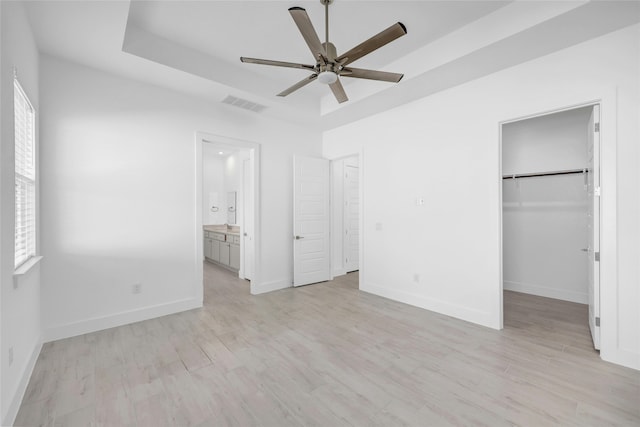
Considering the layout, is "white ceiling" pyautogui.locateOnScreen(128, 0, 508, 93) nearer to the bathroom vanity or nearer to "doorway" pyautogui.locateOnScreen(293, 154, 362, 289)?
"doorway" pyautogui.locateOnScreen(293, 154, 362, 289)

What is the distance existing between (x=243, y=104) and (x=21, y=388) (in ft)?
12.2

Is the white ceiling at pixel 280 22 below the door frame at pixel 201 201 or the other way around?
Answer: the other way around

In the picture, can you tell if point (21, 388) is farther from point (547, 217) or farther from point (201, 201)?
point (547, 217)

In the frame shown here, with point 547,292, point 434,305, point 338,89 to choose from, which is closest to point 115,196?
point 338,89

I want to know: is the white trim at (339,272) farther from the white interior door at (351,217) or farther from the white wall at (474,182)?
the white wall at (474,182)

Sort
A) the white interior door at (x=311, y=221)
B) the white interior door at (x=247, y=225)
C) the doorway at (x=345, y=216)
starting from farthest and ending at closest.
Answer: the doorway at (x=345, y=216), the white interior door at (x=311, y=221), the white interior door at (x=247, y=225)

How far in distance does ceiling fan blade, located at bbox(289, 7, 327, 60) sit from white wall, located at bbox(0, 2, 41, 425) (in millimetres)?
1824

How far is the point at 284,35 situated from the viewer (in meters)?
3.09

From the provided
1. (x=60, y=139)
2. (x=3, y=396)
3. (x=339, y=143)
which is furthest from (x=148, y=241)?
(x=339, y=143)

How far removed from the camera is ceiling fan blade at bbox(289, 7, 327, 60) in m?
1.83

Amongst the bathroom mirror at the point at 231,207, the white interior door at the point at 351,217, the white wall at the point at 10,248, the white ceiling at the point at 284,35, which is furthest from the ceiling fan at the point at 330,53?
the bathroom mirror at the point at 231,207

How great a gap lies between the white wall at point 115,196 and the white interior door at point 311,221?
1.52m

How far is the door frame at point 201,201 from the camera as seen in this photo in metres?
4.01

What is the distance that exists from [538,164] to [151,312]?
600cm
